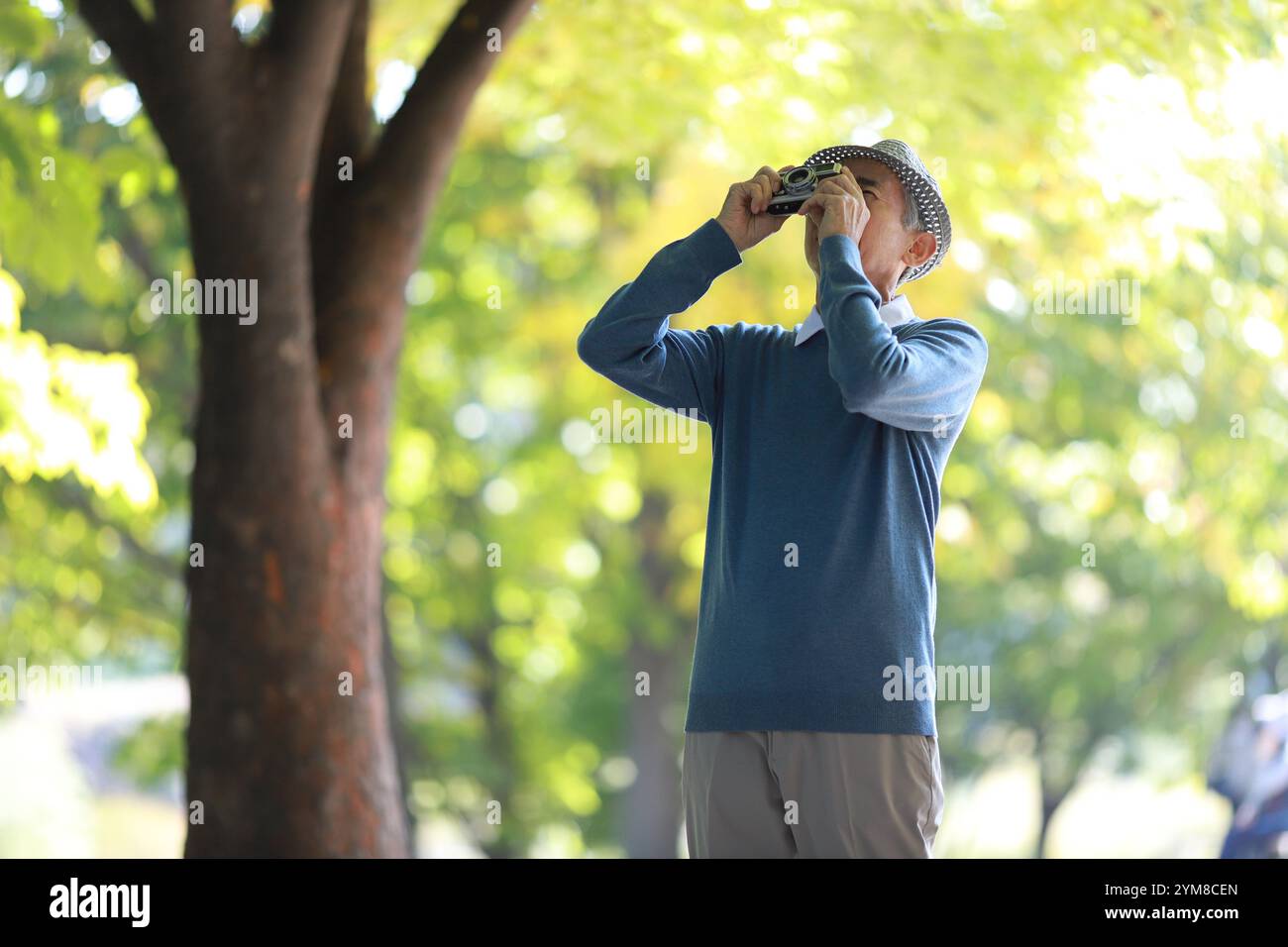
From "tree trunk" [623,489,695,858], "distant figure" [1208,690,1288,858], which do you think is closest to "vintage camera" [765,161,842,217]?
"distant figure" [1208,690,1288,858]

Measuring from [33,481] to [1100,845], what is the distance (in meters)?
13.5

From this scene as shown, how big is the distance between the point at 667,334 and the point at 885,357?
0.51m

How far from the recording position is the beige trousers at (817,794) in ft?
6.49

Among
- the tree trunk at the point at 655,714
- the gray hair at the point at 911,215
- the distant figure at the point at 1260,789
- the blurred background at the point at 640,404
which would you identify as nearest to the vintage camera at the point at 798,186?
the gray hair at the point at 911,215

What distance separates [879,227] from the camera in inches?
89.2

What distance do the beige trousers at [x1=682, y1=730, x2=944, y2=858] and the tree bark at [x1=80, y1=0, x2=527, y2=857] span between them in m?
1.79

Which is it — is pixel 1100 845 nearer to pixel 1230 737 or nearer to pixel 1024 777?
pixel 1024 777

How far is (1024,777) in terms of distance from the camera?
17.9 metres

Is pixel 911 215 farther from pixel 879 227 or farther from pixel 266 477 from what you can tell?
pixel 266 477

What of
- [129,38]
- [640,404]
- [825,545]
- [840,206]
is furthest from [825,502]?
[640,404]

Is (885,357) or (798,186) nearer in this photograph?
(885,357)

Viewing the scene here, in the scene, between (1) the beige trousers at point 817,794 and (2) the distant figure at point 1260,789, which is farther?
(2) the distant figure at point 1260,789

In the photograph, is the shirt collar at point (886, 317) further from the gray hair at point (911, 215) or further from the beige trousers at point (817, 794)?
the beige trousers at point (817, 794)

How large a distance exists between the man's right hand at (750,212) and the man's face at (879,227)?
0.08m
